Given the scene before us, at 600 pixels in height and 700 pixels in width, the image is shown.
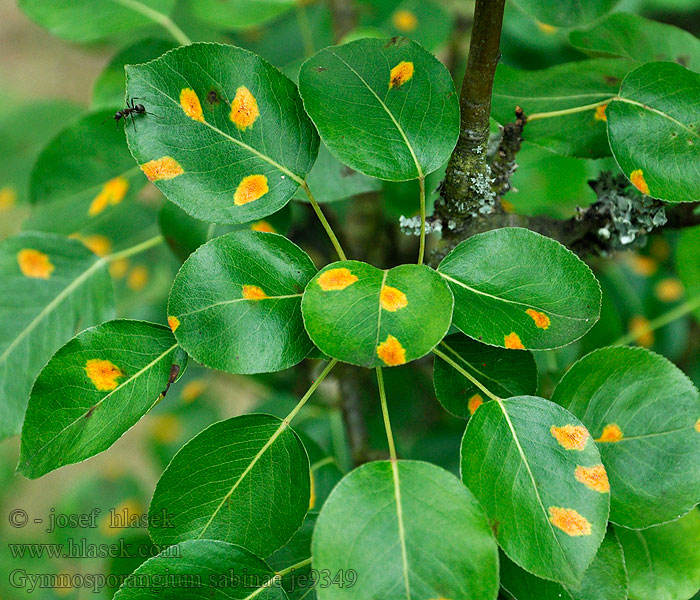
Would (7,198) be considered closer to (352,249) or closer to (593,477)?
(352,249)

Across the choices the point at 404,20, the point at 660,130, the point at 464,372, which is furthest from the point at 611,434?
the point at 404,20

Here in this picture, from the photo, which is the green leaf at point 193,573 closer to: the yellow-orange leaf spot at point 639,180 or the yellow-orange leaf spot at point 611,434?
the yellow-orange leaf spot at point 611,434

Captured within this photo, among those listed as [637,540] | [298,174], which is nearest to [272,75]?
[298,174]

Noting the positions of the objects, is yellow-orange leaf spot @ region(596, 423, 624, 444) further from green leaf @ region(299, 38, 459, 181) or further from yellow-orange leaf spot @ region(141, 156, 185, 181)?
yellow-orange leaf spot @ region(141, 156, 185, 181)

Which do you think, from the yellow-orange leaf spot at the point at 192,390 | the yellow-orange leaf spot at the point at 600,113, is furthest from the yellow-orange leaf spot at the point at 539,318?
the yellow-orange leaf spot at the point at 192,390

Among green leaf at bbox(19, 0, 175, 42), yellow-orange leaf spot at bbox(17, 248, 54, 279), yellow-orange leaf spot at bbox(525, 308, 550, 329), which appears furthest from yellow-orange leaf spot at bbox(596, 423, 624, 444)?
green leaf at bbox(19, 0, 175, 42)

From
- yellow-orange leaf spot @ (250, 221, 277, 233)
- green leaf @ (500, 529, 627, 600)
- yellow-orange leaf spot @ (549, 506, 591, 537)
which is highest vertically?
yellow-orange leaf spot @ (250, 221, 277, 233)
